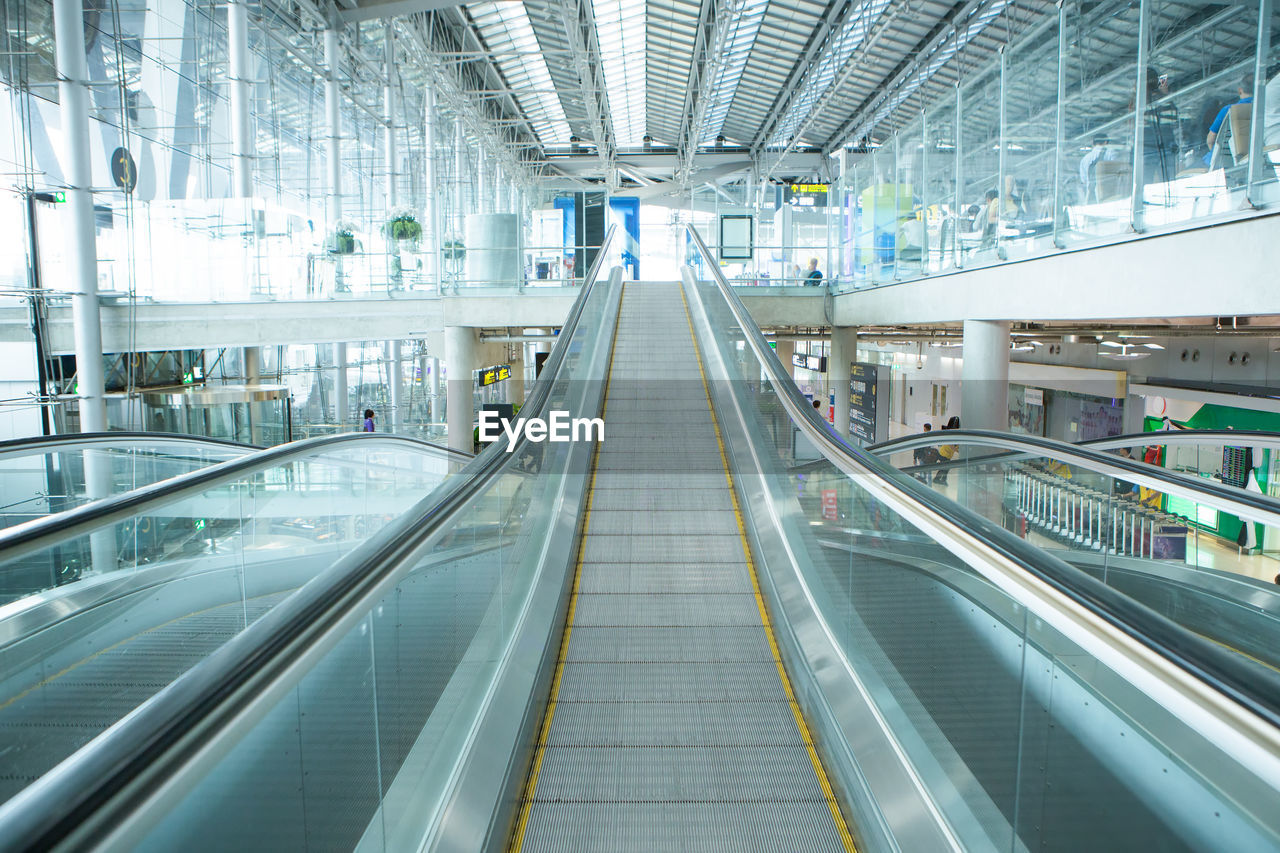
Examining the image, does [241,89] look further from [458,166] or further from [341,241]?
[458,166]

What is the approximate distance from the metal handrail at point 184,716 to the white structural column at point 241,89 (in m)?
13.7

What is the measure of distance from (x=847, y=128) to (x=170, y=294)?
22.5 meters

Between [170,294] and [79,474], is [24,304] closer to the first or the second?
[170,294]

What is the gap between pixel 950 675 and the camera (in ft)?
10.8

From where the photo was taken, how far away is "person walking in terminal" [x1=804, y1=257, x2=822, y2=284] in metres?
16.4

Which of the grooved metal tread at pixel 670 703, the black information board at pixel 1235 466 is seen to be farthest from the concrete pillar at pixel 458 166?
the grooved metal tread at pixel 670 703

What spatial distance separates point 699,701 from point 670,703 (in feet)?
0.41

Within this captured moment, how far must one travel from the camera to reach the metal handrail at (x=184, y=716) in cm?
97

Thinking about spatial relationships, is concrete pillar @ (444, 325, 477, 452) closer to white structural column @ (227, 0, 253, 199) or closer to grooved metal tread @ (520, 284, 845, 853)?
white structural column @ (227, 0, 253, 199)

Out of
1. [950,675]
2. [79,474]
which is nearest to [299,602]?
[950,675]

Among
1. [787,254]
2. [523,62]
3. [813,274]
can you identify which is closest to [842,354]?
[813,274]

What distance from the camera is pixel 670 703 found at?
140 inches

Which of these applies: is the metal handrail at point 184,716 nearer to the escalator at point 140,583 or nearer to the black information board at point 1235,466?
the escalator at point 140,583

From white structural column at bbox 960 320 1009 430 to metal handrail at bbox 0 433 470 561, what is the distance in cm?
659
